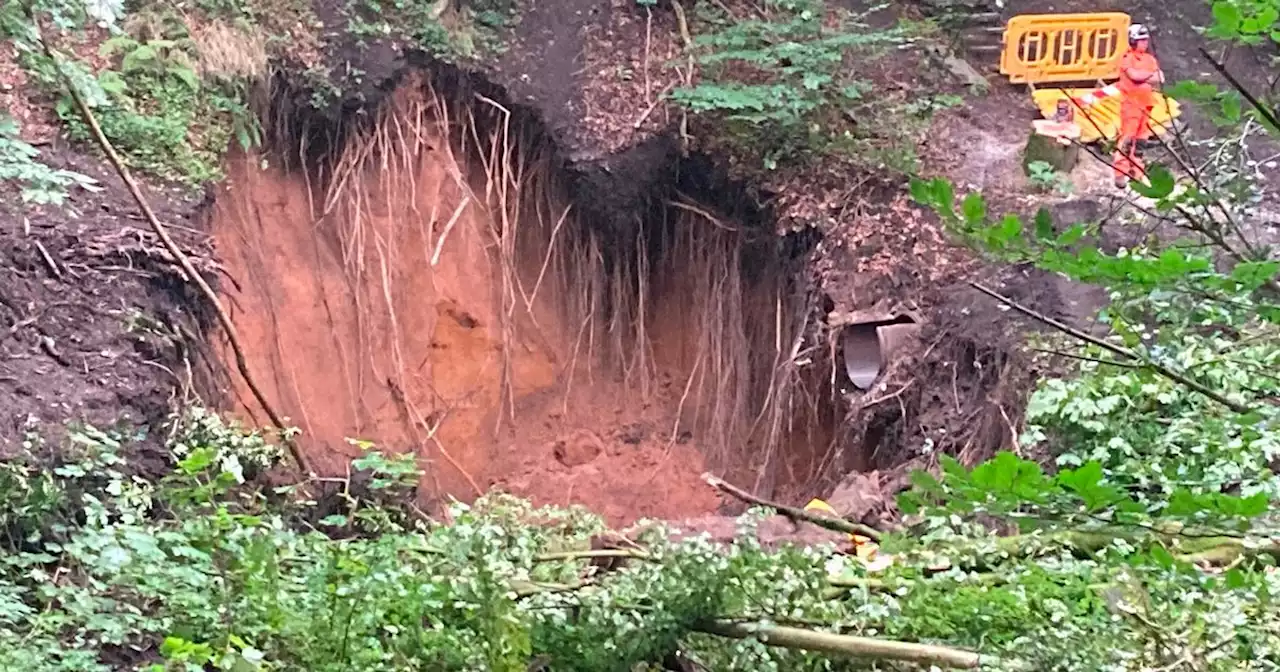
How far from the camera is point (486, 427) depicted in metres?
6.82

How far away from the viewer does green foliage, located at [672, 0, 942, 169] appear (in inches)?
234

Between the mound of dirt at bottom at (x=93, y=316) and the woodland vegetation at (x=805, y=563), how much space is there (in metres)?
0.21

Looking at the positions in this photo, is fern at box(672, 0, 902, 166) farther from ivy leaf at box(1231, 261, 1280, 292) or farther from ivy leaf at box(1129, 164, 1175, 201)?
ivy leaf at box(1231, 261, 1280, 292)

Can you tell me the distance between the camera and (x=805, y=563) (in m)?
2.80

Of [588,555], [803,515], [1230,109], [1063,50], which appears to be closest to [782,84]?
[1063,50]

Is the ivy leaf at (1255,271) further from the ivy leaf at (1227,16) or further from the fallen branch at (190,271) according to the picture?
the fallen branch at (190,271)

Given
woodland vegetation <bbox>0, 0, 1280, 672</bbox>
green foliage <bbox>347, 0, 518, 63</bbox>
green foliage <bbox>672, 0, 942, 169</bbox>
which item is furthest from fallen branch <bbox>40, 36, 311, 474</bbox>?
green foliage <bbox>672, 0, 942, 169</bbox>

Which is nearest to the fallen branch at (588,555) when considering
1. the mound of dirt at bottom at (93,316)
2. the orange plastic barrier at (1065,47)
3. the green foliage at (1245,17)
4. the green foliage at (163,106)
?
the mound of dirt at bottom at (93,316)

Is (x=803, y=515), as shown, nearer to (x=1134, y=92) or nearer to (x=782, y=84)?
(x=1134, y=92)

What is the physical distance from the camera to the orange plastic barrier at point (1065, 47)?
20.3 feet

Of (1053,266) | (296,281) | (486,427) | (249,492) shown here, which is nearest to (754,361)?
(486,427)

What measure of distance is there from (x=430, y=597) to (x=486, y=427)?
13.5ft

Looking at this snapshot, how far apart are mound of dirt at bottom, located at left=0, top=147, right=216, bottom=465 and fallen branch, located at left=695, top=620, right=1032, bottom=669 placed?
2.44 meters

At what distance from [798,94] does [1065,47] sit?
159 centimetres
